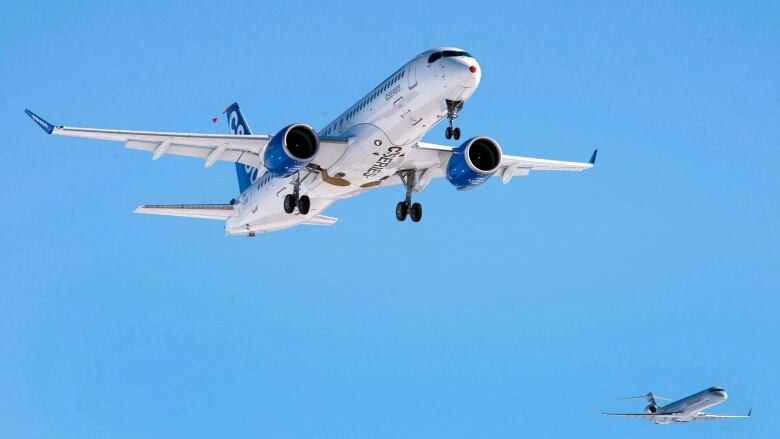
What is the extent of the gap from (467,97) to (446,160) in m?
7.07

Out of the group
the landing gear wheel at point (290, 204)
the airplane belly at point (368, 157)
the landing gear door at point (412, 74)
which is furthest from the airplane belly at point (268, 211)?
the landing gear door at point (412, 74)

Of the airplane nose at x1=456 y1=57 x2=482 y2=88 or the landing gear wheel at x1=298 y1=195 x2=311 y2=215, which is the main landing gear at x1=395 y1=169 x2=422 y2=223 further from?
the airplane nose at x1=456 y1=57 x2=482 y2=88

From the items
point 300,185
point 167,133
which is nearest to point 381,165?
point 300,185

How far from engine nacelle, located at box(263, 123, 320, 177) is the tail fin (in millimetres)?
12220

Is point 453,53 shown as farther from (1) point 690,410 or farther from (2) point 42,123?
(1) point 690,410

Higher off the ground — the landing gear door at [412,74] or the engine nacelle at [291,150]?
the landing gear door at [412,74]

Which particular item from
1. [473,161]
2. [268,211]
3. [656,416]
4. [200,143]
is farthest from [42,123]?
[656,416]

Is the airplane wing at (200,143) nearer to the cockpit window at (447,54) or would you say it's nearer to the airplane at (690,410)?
the cockpit window at (447,54)

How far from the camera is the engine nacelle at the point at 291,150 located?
3688 centimetres

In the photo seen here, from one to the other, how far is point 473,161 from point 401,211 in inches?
156

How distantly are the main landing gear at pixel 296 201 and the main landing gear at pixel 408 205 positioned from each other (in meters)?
3.73

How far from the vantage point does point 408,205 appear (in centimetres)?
4150

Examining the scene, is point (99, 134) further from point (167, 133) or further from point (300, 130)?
point (300, 130)

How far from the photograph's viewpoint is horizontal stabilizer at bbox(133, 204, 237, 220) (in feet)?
151
